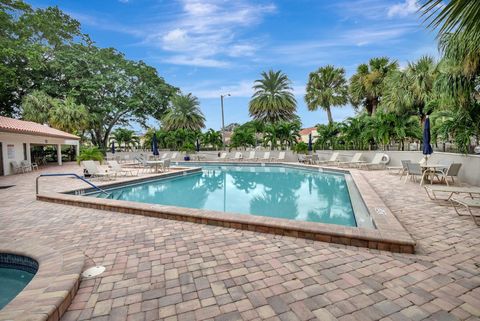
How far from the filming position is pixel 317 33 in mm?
13867

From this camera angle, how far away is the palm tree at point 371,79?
2247 cm

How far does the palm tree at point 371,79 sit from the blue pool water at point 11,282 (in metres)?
25.1

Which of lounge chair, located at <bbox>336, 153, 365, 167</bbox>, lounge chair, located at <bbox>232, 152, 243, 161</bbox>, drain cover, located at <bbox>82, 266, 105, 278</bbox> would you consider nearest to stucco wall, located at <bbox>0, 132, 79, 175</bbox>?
lounge chair, located at <bbox>232, 152, 243, 161</bbox>

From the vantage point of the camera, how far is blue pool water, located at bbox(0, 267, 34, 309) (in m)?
3.05

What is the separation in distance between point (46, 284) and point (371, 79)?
2543 centimetres

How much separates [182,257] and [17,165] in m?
17.4

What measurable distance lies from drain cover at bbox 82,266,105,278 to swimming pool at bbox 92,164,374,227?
2.97 meters

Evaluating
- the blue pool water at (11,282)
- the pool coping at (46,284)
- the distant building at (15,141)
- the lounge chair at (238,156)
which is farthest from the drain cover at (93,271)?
the lounge chair at (238,156)

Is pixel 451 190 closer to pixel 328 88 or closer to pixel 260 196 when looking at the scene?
pixel 260 196

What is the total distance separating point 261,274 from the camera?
2.98 m

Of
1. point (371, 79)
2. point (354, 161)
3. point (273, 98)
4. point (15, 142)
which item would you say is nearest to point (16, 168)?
point (15, 142)

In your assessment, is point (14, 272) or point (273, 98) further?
point (273, 98)

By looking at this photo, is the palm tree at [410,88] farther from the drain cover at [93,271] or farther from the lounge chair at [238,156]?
the drain cover at [93,271]

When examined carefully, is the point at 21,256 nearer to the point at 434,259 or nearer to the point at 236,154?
the point at 434,259
